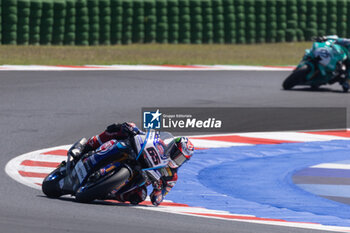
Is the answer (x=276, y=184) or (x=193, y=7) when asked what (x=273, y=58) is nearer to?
(x=193, y=7)

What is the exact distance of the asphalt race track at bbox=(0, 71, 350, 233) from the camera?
6.68 m

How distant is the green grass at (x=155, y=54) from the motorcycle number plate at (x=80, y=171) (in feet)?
37.5

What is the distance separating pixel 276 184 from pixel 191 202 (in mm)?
1635

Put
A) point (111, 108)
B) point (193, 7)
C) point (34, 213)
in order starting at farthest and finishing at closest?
point (193, 7)
point (111, 108)
point (34, 213)

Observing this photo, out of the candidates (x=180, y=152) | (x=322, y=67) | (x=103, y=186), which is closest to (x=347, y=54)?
(x=322, y=67)

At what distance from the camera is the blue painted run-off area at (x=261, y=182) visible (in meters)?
8.30

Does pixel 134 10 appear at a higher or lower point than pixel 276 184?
higher

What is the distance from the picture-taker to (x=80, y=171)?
313 inches

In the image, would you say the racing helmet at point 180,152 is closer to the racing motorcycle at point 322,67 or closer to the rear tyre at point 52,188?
the rear tyre at point 52,188

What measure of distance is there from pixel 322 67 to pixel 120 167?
409 inches

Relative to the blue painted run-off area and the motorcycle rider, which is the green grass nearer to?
the motorcycle rider

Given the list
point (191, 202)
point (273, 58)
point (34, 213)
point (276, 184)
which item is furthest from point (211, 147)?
point (273, 58)

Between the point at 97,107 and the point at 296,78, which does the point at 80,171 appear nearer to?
the point at 97,107

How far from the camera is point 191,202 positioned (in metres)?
8.63
